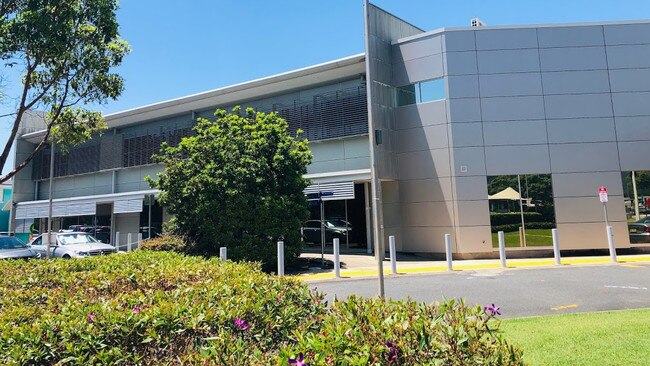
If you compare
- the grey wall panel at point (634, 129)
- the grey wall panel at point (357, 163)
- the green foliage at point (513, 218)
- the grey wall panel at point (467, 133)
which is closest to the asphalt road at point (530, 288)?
the green foliage at point (513, 218)

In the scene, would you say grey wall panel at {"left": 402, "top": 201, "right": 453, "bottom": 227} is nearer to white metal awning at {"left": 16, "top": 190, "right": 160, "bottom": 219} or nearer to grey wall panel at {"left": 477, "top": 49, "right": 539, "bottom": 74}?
grey wall panel at {"left": 477, "top": 49, "right": 539, "bottom": 74}

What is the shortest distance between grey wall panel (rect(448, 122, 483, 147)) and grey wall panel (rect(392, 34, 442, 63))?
3.66 m

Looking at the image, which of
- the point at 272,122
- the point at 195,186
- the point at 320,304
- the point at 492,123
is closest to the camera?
the point at 320,304

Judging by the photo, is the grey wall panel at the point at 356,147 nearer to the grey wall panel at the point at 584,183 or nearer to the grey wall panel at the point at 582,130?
the grey wall panel at the point at 582,130

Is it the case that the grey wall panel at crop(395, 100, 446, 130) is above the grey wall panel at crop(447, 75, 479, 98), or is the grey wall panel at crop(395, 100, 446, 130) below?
below

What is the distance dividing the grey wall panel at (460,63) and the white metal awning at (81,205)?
59.0 ft

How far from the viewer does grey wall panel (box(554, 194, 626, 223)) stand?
1820 cm

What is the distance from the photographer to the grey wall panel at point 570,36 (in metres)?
19.1

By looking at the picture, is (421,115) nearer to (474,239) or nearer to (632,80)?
(474,239)

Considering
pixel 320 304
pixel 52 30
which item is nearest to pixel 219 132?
pixel 52 30

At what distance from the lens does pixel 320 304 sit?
12.0 feet

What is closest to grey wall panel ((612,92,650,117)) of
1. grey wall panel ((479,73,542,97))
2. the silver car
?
grey wall panel ((479,73,542,97))

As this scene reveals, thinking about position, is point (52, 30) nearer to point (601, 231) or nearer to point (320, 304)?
point (320, 304)

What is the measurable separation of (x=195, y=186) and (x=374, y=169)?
10177 millimetres
